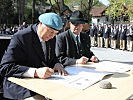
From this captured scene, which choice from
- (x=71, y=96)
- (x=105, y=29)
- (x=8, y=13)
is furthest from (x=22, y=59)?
(x=8, y=13)

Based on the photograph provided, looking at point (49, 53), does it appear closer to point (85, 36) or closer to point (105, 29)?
point (85, 36)

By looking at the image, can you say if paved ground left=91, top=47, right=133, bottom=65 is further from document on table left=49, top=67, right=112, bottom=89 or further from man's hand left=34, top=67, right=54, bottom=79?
man's hand left=34, top=67, right=54, bottom=79

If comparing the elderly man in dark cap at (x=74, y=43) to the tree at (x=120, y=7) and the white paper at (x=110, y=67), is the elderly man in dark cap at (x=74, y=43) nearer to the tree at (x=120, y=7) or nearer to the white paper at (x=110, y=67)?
the white paper at (x=110, y=67)

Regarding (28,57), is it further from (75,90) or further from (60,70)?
(75,90)

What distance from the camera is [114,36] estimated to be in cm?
2095

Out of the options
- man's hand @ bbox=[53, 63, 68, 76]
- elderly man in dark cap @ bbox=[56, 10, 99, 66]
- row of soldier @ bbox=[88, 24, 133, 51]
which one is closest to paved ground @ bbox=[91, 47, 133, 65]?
row of soldier @ bbox=[88, 24, 133, 51]

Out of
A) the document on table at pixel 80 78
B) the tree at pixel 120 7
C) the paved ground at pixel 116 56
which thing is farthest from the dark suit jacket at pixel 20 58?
the tree at pixel 120 7

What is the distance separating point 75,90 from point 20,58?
0.69 metres

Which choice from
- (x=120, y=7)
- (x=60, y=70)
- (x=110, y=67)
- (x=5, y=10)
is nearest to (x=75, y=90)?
(x=60, y=70)

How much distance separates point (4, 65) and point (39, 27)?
502 mm

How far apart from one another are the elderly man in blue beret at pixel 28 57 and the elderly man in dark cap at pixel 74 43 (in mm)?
953

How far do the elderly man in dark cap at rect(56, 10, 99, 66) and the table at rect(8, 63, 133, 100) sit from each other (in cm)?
126

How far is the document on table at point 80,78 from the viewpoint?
9.48 feet

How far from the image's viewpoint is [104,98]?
2512 millimetres
